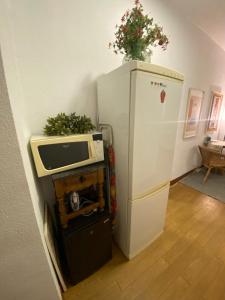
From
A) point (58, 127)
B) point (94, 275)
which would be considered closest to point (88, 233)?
point (94, 275)

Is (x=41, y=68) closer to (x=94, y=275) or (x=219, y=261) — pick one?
(x=94, y=275)

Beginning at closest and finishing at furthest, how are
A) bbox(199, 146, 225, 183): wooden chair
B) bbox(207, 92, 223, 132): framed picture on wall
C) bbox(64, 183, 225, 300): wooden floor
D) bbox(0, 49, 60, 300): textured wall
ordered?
bbox(0, 49, 60, 300): textured wall < bbox(64, 183, 225, 300): wooden floor < bbox(199, 146, 225, 183): wooden chair < bbox(207, 92, 223, 132): framed picture on wall

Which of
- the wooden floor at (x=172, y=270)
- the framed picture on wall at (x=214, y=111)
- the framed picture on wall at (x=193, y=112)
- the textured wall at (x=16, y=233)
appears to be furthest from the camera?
the framed picture on wall at (x=214, y=111)

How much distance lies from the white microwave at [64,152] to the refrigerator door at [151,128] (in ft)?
0.95

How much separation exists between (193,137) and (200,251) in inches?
75.9

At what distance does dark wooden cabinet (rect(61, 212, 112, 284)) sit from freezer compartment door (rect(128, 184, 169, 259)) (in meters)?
0.23

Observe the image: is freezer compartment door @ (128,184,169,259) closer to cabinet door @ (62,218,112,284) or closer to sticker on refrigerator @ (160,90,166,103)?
cabinet door @ (62,218,112,284)

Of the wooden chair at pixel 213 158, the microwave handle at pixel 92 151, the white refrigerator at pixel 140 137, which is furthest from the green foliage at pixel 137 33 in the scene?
the wooden chair at pixel 213 158

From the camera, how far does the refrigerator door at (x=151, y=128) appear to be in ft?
2.87

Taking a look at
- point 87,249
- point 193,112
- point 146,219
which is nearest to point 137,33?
point 146,219

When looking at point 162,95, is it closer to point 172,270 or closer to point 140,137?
point 140,137

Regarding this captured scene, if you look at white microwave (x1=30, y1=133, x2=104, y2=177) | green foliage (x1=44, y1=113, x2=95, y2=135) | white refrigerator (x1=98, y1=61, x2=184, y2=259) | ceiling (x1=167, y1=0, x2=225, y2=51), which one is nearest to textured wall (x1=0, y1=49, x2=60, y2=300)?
white microwave (x1=30, y1=133, x2=104, y2=177)

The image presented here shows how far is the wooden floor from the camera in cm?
106

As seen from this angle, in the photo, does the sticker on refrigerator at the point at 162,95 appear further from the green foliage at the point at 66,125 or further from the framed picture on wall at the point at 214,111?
the framed picture on wall at the point at 214,111
